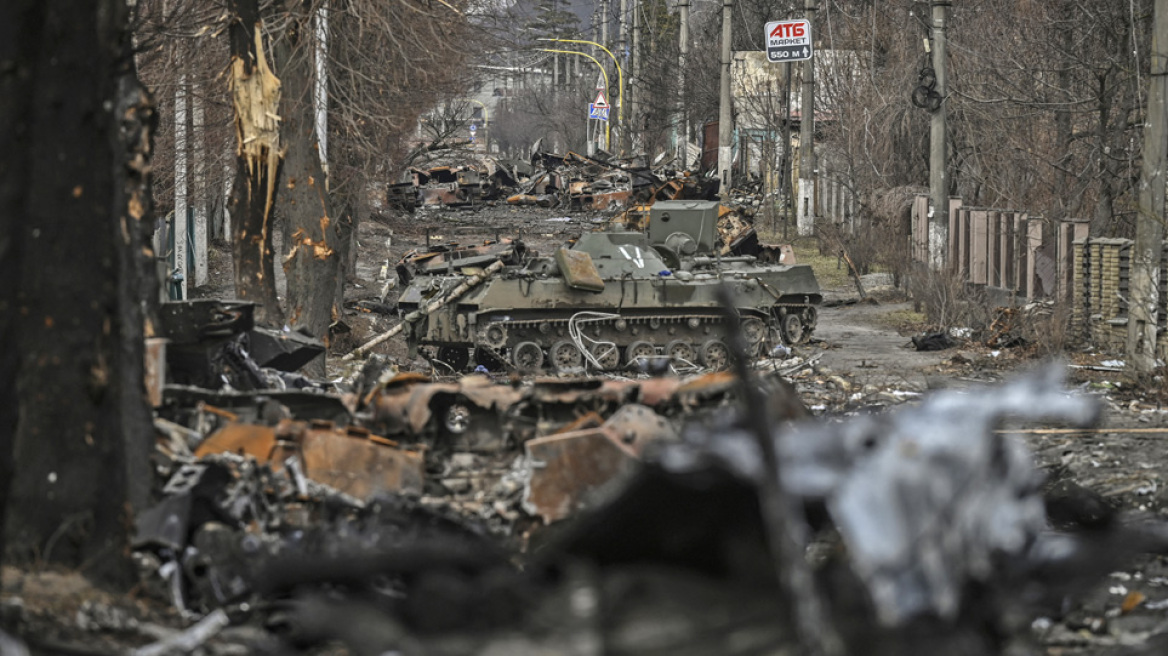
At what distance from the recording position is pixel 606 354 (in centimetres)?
1809

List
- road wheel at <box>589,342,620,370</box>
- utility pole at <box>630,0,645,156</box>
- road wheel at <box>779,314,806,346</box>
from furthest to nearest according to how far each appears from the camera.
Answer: utility pole at <box>630,0,645,156</box> → road wheel at <box>779,314,806,346</box> → road wheel at <box>589,342,620,370</box>

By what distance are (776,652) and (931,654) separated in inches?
16.8

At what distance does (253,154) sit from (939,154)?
1263 centimetres

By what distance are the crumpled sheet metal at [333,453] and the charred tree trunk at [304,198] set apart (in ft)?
22.2

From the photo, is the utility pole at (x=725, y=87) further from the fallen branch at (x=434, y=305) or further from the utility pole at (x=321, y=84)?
the utility pole at (x=321, y=84)

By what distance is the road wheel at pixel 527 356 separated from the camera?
17859 millimetres

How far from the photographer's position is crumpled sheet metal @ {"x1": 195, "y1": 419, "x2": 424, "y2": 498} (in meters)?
7.49

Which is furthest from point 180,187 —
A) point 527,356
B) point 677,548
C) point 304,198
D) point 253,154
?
point 677,548

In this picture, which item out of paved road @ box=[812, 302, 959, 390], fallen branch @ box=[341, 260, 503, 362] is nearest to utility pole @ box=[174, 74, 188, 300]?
fallen branch @ box=[341, 260, 503, 362]

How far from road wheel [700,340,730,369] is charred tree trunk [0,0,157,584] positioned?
41.9 ft

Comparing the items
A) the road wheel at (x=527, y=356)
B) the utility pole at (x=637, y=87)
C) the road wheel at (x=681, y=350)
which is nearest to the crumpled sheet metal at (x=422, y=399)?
the road wheel at (x=527, y=356)

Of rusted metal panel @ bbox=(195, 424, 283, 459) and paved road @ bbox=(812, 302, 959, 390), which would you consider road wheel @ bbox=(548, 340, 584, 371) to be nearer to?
paved road @ bbox=(812, 302, 959, 390)

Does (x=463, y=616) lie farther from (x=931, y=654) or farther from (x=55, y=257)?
(x=55, y=257)

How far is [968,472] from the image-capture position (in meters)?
4.32
